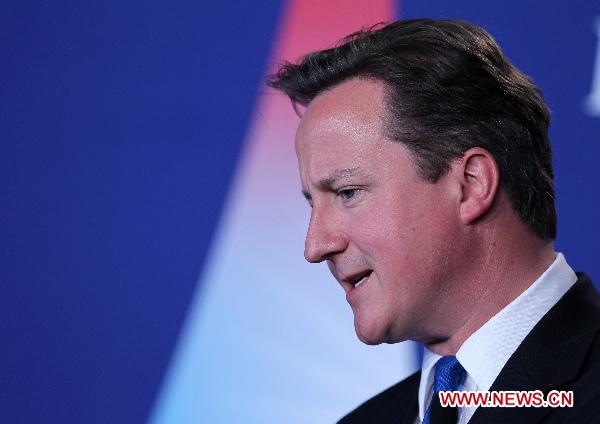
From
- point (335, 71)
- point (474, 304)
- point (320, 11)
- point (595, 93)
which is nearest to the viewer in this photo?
point (474, 304)

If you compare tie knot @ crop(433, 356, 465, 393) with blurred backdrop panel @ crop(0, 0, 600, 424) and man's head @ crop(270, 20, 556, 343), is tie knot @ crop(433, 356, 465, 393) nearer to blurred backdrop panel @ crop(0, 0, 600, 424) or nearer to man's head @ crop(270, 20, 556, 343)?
man's head @ crop(270, 20, 556, 343)

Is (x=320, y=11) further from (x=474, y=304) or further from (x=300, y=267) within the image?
(x=474, y=304)

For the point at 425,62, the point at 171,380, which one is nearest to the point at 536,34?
the point at 425,62

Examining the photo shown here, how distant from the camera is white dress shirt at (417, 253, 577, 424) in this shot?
1372 mm

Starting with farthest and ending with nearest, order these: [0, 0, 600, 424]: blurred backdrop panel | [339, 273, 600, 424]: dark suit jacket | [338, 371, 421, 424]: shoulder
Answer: [0, 0, 600, 424]: blurred backdrop panel < [338, 371, 421, 424]: shoulder < [339, 273, 600, 424]: dark suit jacket

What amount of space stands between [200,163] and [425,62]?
2.91ft

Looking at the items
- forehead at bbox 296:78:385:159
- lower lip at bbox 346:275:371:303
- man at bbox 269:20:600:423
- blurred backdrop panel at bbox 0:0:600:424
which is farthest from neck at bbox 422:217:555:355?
blurred backdrop panel at bbox 0:0:600:424

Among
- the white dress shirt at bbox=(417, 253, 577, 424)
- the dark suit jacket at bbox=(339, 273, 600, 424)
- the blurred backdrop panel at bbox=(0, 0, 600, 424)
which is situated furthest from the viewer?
the blurred backdrop panel at bbox=(0, 0, 600, 424)

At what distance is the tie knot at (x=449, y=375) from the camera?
1.42 meters

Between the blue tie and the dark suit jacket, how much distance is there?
0.08m

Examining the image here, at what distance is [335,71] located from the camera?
61.8 inches

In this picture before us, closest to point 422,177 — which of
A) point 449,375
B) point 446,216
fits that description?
point 446,216

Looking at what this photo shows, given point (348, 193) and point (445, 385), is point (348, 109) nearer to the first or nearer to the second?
point (348, 193)

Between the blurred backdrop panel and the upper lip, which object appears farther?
the blurred backdrop panel
